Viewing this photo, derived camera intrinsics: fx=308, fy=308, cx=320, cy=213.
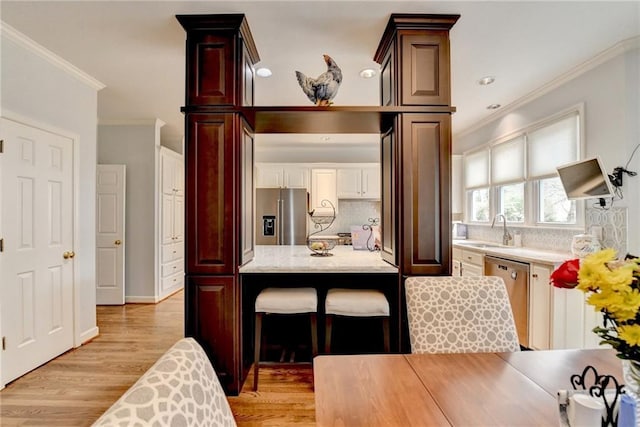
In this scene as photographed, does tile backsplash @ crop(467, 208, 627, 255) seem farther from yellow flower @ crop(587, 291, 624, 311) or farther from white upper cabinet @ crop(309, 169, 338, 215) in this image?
white upper cabinet @ crop(309, 169, 338, 215)

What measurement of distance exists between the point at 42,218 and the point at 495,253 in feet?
13.9

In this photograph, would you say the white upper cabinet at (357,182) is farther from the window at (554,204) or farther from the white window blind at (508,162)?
the window at (554,204)

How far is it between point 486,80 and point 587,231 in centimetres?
170

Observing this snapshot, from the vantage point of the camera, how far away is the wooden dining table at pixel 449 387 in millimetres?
824

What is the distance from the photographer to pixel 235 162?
2154 mm

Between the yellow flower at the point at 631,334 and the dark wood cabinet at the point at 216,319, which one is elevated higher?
Result: the yellow flower at the point at 631,334

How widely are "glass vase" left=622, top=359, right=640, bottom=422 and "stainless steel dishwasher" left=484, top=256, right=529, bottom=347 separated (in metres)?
2.32

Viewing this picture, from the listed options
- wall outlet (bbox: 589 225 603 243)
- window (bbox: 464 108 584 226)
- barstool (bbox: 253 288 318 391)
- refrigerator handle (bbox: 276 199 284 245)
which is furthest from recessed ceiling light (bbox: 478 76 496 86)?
refrigerator handle (bbox: 276 199 284 245)

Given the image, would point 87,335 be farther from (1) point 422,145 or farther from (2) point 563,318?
(2) point 563,318

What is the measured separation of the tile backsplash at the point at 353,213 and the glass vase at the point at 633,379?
17.8ft

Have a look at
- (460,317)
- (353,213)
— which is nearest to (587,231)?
(460,317)

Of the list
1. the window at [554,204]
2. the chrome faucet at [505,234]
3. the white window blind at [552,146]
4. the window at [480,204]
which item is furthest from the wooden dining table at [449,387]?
the window at [480,204]

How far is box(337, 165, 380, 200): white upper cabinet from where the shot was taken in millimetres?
5867

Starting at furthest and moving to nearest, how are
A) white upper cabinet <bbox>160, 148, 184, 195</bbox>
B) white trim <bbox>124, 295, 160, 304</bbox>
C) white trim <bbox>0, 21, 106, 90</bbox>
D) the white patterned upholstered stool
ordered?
1. white upper cabinet <bbox>160, 148, 184, 195</bbox>
2. white trim <bbox>124, 295, 160, 304</bbox>
3. white trim <bbox>0, 21, 106, 90</bbox>
4. the white patterned upholstered stool
